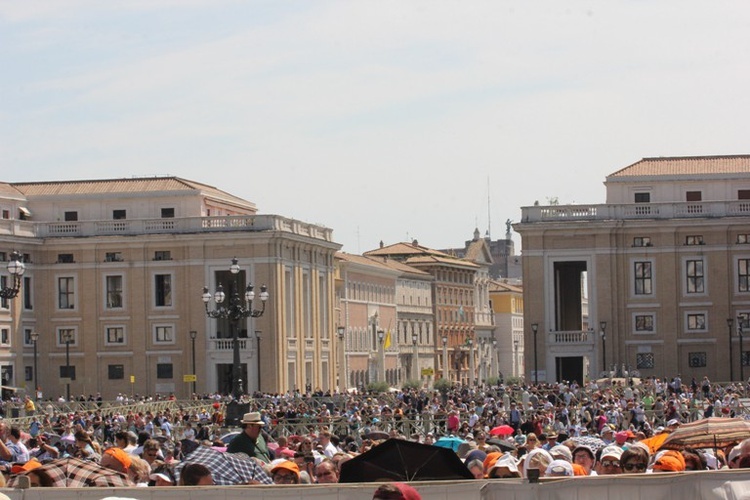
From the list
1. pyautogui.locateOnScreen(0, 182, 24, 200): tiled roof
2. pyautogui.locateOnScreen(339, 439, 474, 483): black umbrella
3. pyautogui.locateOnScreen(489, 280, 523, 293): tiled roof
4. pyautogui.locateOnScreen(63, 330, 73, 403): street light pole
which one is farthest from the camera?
pyautogui.locateOnScreen(489, 280, 523, 293): tiled roof

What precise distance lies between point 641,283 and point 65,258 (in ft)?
89.2

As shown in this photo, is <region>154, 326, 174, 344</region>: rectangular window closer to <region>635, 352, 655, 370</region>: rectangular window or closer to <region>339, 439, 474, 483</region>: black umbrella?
<region>635, 352, 655, 370</region>: rectangular window

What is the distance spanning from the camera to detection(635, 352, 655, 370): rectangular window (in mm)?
78625

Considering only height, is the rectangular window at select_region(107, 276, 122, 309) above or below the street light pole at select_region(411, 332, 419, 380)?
above

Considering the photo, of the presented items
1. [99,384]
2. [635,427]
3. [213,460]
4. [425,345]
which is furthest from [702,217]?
[213,460]

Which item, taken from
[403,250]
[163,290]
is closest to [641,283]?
[163,290]

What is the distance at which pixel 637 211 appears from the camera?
80.5m

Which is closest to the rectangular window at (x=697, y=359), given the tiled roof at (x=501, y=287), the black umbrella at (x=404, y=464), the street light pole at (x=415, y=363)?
the street light pole at (x=415, y=363)

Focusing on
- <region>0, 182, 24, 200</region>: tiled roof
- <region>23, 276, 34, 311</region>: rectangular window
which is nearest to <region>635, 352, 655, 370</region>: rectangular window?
<region>23, 276, 34, 311</region>: rectangular window

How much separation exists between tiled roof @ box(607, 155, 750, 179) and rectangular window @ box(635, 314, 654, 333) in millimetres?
7194

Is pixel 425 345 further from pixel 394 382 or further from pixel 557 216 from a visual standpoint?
pixel 557 216

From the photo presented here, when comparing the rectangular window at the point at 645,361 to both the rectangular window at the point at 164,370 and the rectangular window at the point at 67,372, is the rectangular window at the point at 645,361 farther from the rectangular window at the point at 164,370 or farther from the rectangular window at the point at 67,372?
the rectangular window at the point at 67,372

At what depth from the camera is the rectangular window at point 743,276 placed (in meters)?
79.4

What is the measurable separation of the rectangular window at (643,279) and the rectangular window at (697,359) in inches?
136
